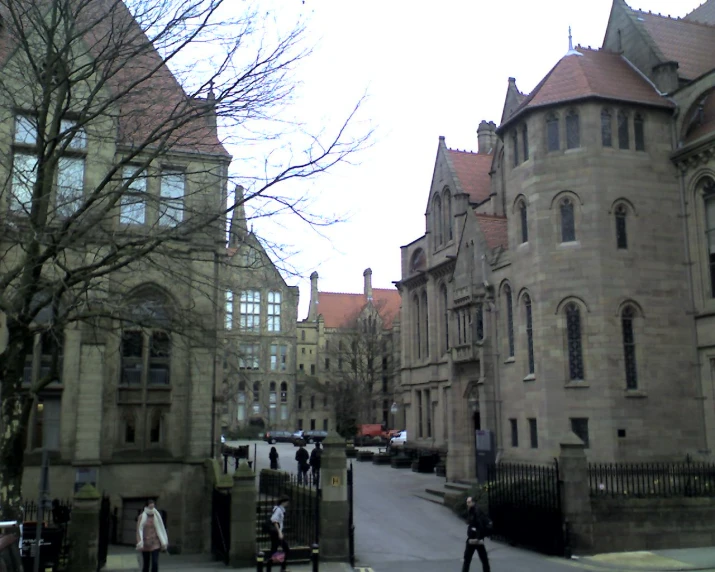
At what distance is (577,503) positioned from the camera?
17.4 metres

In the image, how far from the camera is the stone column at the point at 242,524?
1669 cm

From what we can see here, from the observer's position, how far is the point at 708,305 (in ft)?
82.4

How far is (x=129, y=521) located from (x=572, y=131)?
19516 millimetres

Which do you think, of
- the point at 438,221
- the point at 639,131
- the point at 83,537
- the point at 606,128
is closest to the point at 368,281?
the point at 438,221

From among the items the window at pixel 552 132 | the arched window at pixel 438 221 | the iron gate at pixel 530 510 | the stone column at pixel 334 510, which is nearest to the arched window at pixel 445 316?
the arched window at pixel 438 221

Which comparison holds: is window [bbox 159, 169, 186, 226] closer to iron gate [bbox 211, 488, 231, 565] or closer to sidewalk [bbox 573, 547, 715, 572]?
iron gate [bbox 211, 488, 231, 565]

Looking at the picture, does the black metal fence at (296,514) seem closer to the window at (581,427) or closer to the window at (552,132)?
the window at (581,427)

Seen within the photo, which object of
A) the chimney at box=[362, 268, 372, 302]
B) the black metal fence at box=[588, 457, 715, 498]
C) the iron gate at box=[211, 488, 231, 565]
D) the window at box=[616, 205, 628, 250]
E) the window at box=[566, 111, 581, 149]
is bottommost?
the iron gate at box=[211, 488, 231, 565]

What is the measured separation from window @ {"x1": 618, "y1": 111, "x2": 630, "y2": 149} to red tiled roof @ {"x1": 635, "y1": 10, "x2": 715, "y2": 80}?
152 inches

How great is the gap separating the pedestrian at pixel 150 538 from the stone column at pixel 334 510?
4.00 meters

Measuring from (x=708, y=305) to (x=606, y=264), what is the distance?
12.0ft

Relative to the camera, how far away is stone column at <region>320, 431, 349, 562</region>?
55.5 feet

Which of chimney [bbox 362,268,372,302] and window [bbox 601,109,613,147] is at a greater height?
chimney [bbox 362,268,372,302]

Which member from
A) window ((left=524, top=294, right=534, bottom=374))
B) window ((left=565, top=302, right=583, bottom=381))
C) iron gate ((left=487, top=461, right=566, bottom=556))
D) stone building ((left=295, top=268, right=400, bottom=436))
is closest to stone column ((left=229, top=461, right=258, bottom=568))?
iron gate ((left=487, top=461, right=566, bottom=556))
